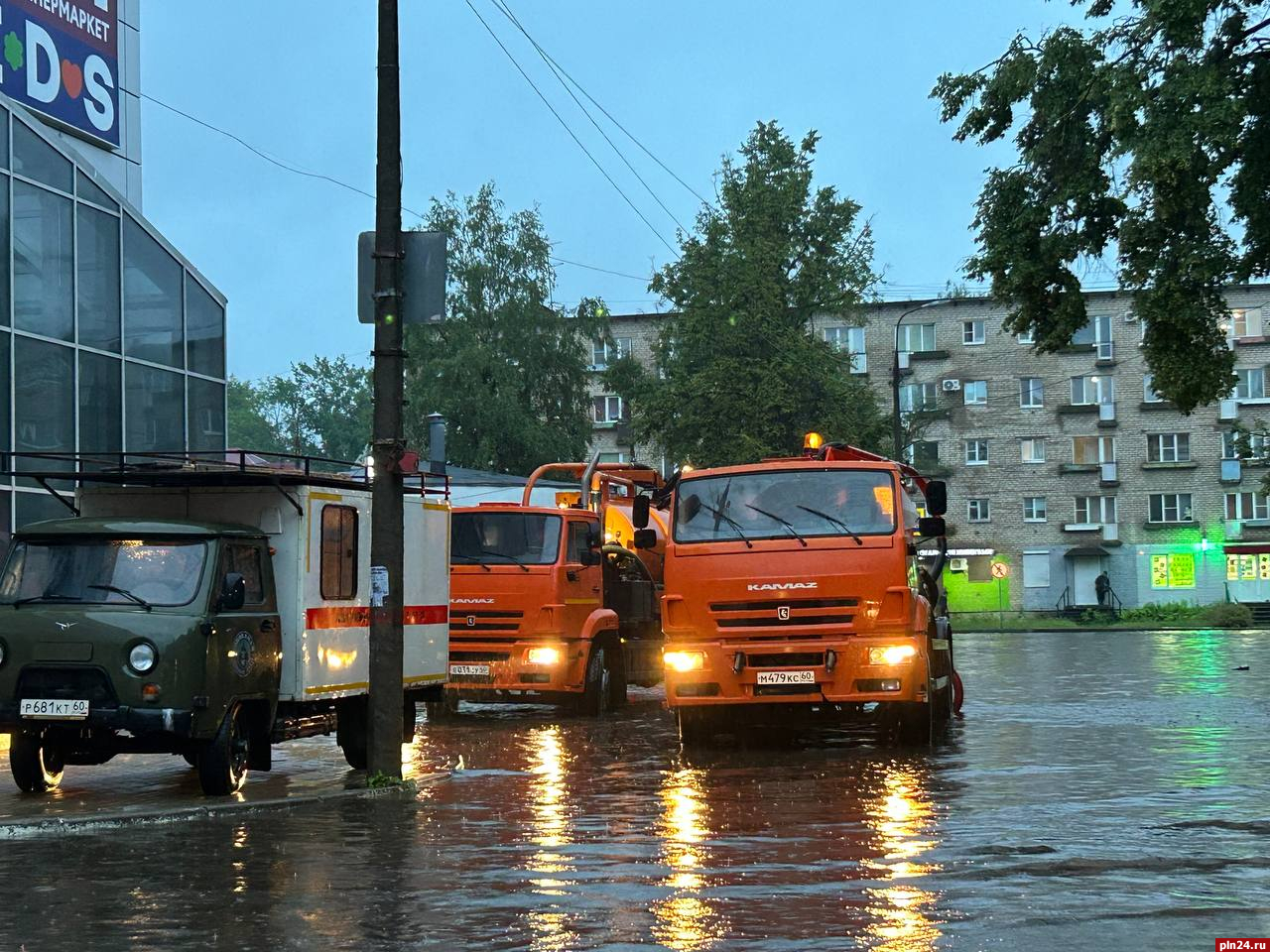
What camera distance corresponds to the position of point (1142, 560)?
7750 cm

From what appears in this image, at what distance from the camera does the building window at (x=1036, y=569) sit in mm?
78250

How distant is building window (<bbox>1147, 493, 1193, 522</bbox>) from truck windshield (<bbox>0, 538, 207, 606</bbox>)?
6885 centimetres

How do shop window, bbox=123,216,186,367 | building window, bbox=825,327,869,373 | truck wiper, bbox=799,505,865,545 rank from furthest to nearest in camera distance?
building window, bbox=825,327,869,373, shop window, bbox=123,216,186,367, truck wiper, bbox=799,505,865,545

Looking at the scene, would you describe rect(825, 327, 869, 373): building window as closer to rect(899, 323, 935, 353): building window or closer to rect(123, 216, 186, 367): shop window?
rect(899, 323, 935, 353): building window

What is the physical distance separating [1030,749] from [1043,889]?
823 cm

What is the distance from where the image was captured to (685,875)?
9.52 metres

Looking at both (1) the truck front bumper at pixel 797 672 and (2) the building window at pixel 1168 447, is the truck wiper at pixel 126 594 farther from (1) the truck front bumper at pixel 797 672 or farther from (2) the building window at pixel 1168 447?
(2) the building window at pixel 1168 447

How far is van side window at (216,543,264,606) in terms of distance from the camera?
13.6 metres

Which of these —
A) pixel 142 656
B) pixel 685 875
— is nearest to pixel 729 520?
pixel 142 656

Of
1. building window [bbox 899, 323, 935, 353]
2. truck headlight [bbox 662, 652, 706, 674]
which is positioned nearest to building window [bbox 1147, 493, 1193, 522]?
building window [bbox 899, 323, 935, 353]

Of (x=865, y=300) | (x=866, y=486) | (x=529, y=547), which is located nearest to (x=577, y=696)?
(x=529, y=547)

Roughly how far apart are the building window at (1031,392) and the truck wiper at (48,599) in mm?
68636

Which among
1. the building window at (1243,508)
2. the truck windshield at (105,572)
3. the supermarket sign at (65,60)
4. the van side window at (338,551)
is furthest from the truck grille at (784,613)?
the building window at (1243,508)

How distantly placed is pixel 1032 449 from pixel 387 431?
2654 inches
